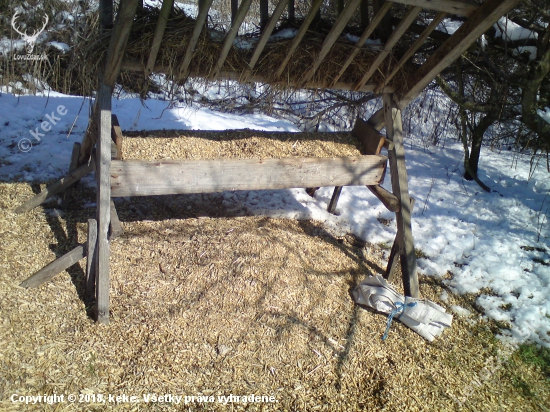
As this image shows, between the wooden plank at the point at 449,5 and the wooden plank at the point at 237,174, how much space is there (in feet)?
4.11

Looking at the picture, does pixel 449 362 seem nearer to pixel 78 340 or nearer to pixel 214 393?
pixel 214 393

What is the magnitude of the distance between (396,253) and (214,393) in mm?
2018

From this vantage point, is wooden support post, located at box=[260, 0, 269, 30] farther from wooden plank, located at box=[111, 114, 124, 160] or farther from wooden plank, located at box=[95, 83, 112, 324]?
wooden plank, located at box=[111, 114, 124, 160]

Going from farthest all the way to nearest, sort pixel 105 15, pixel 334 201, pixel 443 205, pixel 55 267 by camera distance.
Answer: pixel 443 205 → pixel 334 201 → pixel 55 267 → pixel 105 15

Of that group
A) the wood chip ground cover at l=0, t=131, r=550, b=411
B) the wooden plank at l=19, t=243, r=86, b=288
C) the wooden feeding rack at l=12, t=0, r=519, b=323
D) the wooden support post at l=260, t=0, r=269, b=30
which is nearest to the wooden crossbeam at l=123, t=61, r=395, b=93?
the wooden feeding rack at l=12, t=0, r=519, b=323

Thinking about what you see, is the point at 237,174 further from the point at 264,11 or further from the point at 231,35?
the point at 264,11

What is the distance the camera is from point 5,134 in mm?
5449

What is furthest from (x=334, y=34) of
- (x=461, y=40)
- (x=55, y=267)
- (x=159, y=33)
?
(x=55, y=267)

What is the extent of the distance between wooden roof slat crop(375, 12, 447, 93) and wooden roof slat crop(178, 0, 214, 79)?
4.90 feet

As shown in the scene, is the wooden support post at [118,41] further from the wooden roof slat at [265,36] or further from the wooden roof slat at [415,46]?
the wooden roof slat at [415,46]

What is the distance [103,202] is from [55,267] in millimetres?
615

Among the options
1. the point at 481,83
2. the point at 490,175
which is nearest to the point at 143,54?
the point at 481,83

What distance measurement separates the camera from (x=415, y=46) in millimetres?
3166

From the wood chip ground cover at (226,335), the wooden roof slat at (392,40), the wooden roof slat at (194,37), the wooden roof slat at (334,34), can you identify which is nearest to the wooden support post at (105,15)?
the wooden roof slat at (194,37)
